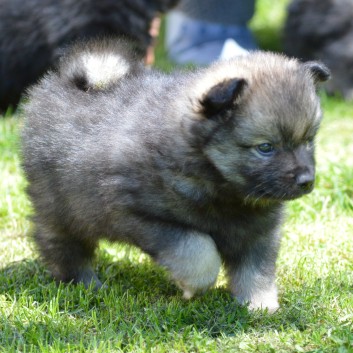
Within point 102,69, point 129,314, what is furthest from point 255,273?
point 102,69

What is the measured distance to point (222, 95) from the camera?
3221 millimetres

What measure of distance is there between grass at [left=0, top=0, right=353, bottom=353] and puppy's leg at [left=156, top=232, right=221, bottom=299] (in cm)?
16

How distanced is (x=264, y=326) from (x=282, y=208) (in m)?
0.60

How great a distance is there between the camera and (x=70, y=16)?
7.07 metres

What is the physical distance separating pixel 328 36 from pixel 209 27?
1450mm

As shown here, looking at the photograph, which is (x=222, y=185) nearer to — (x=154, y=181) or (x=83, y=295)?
(x=154, y=181)

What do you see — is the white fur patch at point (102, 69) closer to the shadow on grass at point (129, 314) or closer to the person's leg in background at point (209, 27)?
the shadow on grass at point (129, 314)

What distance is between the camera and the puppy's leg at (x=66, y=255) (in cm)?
398

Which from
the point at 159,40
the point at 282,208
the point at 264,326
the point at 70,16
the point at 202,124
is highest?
the point at 202,124

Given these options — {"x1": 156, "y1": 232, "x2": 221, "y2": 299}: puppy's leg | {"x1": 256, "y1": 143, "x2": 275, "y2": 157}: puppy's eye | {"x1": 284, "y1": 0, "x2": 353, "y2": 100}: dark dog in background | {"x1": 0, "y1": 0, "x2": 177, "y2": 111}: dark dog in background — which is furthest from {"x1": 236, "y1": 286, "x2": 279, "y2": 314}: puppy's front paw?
{"x1": 284, "y1": 0, "x2": 353, "y2": 100}: dark dog in background

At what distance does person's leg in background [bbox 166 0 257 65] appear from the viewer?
355 inches

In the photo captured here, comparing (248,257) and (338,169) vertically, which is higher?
(248,257)

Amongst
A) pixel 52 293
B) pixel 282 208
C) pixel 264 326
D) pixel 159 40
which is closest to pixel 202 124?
pixel 282 208

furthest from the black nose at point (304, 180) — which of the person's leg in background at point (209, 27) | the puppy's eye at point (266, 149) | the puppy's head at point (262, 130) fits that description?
the person's leg in background at point (209, 27)
